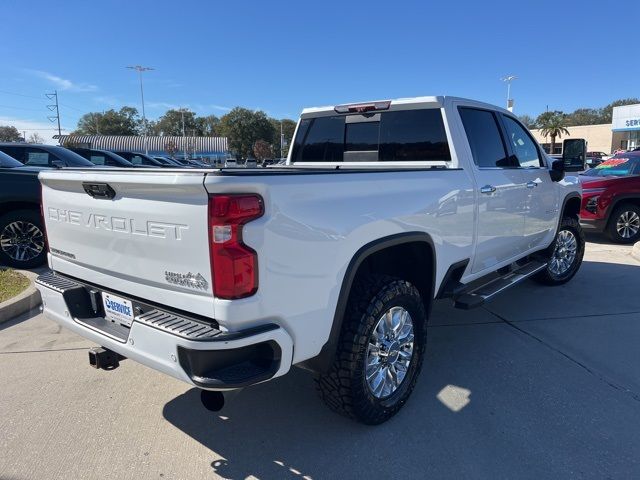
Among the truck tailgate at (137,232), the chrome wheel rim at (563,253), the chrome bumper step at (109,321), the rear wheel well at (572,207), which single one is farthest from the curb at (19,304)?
the rear wheel well at (572,207)

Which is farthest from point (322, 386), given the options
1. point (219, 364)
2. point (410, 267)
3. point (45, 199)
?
point (45, 199)

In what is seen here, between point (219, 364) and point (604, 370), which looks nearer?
point (219, 364)

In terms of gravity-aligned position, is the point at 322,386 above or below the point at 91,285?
below

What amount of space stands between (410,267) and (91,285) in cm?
208

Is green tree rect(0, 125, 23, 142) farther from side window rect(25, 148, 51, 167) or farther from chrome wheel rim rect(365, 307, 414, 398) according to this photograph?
chrome wheel rim rect(365, 307, 414, 398)

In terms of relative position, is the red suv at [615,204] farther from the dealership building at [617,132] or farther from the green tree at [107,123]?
the green tree at [107,123]

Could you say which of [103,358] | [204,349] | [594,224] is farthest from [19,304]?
[594,224]

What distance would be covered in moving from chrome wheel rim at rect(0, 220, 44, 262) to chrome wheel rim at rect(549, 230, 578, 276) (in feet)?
21.9

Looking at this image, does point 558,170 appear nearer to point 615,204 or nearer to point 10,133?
point 615,204

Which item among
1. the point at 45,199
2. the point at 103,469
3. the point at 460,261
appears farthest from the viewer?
the point at 460,261

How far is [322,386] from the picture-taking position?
280cm

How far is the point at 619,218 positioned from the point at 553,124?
215 ft

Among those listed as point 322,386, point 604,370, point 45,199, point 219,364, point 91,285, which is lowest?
point 604,370

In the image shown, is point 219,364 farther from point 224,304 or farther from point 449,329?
point 449,329
